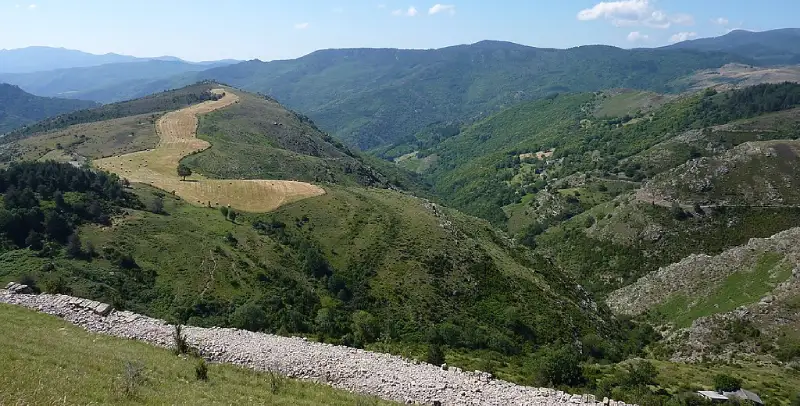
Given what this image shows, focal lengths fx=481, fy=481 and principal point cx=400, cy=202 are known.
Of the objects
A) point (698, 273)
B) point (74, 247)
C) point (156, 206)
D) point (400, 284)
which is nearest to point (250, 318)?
point (400, 284)

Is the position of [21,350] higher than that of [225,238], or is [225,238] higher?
[21,350]

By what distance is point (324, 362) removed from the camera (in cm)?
3394

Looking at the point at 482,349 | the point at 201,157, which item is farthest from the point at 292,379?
the point at 201,157

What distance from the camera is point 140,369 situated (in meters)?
24.0

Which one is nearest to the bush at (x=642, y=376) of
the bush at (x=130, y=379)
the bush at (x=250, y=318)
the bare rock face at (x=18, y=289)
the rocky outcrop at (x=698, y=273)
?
the bush at (x=250, y=318)

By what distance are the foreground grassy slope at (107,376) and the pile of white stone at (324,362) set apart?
2.34 meters

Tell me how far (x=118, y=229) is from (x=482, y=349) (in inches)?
2266

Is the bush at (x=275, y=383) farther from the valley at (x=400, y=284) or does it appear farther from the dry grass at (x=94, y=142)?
the dry grass at (x=94, y=142)

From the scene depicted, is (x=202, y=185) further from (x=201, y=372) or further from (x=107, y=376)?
(x=107, y=376)

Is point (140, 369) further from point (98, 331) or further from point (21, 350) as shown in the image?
point (98, 331)

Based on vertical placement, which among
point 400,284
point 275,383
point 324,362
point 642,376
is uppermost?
point 275,383

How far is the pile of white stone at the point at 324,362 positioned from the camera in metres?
31.5

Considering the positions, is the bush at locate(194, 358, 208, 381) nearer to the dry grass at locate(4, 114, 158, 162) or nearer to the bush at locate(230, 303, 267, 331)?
the bush at locate(230, 303, 267, 331)

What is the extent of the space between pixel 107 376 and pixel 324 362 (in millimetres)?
14676
